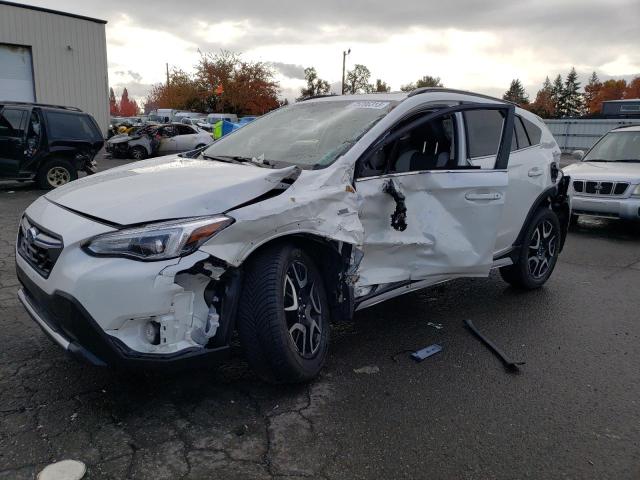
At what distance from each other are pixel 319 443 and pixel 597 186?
7.34m

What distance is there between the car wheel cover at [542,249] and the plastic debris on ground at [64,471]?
13.6ft

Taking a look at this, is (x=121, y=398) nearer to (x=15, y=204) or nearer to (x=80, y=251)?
(x=80, y=251)

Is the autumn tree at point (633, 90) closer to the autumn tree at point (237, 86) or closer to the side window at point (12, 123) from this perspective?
the autumn tree at point (237, 86)

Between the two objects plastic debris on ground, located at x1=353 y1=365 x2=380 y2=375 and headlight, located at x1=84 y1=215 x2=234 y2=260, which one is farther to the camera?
plastic debris on ground, located at x1=353 y1=365 x2=380 y2=375

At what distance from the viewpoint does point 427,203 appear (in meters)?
3.63

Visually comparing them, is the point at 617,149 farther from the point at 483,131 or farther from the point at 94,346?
the point at 94,346

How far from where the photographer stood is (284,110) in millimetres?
4434

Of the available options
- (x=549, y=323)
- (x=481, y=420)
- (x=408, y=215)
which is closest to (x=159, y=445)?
(x=481, y=420)

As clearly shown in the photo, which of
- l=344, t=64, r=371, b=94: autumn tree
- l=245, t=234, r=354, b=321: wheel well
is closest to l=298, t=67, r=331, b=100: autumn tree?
l=344, t=64, r=371, b=94: autumn tree

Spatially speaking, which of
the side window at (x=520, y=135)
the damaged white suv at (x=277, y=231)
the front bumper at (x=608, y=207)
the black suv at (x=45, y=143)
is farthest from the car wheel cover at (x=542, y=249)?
the black suv at (x=45, y=143)

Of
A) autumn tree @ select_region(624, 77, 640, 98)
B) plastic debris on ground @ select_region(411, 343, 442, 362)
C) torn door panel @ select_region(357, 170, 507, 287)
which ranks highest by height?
autumn tree @ select_region(624, 77, 640, 98)

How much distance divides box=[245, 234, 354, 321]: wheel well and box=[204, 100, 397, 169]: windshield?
0.50 m

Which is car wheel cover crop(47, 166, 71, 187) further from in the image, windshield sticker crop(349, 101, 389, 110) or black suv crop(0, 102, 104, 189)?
windshield sticker crop(349, 101, 389, 110)

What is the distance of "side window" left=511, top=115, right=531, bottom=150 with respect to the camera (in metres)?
4.84
